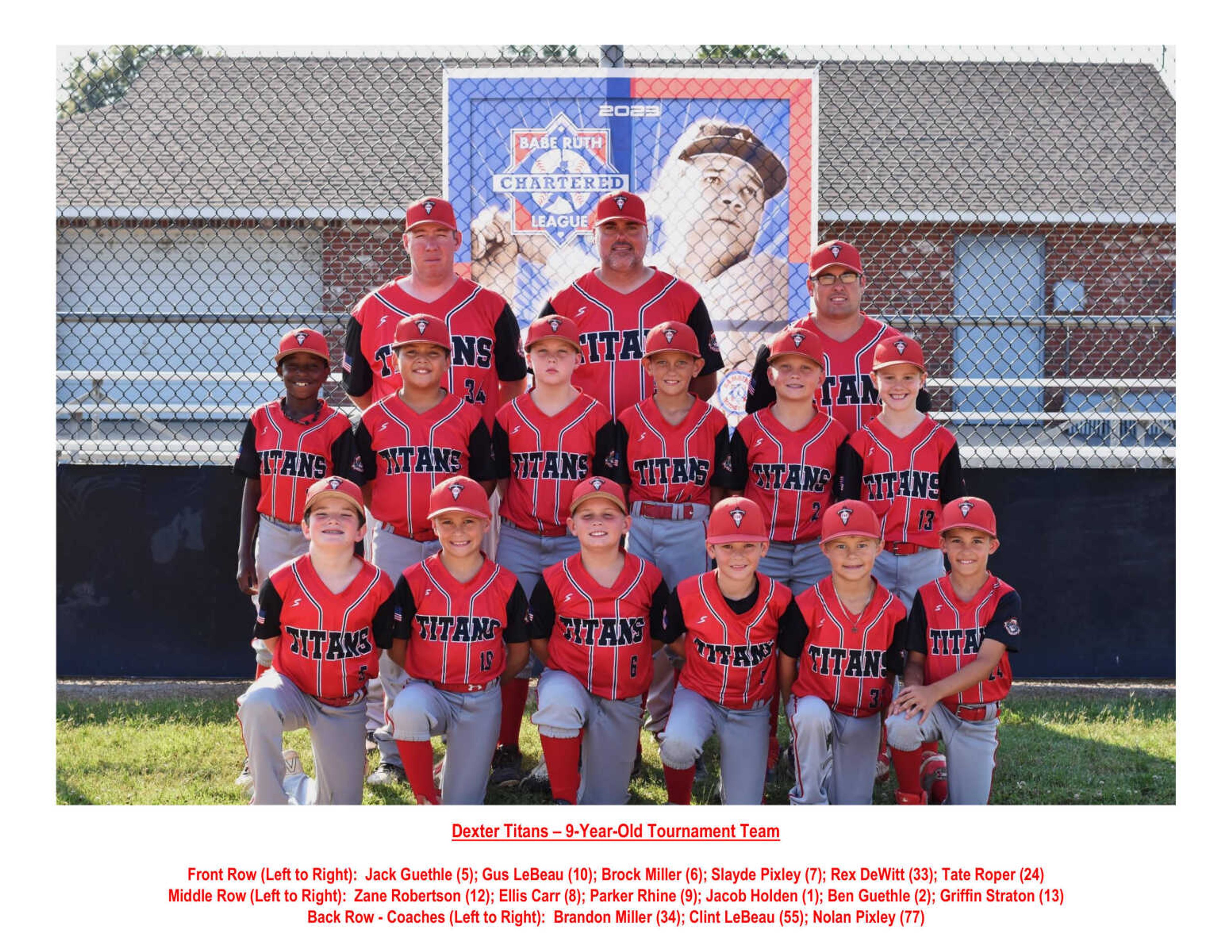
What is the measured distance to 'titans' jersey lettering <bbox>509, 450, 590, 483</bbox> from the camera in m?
3.91

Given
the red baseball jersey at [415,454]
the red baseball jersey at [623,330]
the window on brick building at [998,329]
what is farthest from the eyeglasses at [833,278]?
the window on brick building at [998,329]

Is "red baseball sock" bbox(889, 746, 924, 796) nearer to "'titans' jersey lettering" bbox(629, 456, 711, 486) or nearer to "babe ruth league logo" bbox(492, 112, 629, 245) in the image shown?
"'titans' jersey lettering" bbox(629, 456, 711, 486)

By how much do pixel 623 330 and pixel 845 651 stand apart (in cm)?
145

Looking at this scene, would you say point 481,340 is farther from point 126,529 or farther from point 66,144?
point 66,144

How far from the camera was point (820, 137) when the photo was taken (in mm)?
12492

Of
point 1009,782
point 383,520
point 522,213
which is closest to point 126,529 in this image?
point 383,520

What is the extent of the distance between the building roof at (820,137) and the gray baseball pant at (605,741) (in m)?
7.99

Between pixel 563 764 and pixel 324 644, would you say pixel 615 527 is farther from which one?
pixel 324 644

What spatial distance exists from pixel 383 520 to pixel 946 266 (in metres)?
8.03

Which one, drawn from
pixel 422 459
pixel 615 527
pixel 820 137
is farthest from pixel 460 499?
pixel 820 137

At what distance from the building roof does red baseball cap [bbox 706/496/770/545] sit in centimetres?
785

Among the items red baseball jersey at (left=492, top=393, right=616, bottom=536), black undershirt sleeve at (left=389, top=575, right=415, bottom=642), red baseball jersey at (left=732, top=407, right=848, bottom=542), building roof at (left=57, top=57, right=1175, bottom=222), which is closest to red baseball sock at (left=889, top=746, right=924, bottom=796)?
red baseball jersey at (left=732, top=407, right=848, bottom=542)

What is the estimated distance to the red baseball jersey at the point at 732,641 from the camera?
359 centimetres

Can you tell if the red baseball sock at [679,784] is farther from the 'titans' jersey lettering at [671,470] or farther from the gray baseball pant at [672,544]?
the 'titans' jersey lettering at [671,470]
